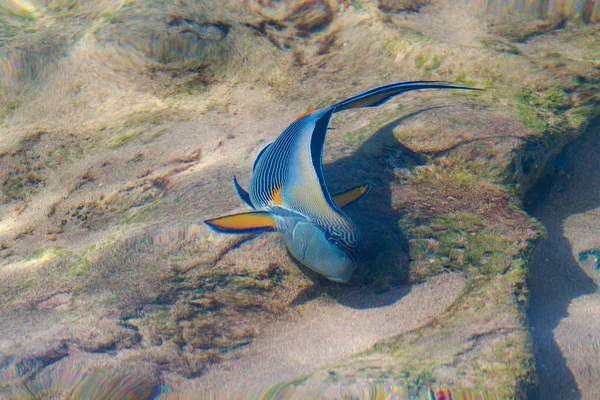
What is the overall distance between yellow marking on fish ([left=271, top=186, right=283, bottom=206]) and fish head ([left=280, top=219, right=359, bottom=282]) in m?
0.18

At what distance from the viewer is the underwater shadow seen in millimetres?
1768

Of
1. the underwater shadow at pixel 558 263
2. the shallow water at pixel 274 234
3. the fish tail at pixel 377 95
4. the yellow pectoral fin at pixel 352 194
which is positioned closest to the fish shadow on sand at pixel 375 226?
the shallow water at pixel 274 234

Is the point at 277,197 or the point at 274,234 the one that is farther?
the point at 274,234

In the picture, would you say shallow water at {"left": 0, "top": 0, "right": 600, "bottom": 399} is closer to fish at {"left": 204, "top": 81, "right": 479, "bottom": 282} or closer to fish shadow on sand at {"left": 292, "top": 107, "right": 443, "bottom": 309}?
fish shadow on sand at {"left": 292, "top": 107, "right": 443, "bottom": 309}

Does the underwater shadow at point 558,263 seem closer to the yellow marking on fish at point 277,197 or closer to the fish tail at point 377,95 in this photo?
the fish tail at point 377,95

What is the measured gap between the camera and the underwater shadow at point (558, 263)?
5.80ft

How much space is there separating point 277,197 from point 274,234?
379 millimetres

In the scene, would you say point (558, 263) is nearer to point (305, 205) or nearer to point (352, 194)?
point (352, 194)

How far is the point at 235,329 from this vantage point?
2.06 metres

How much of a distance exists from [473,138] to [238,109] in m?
1.78

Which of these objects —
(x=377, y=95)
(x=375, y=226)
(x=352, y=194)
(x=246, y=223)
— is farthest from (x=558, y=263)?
(x=246, y=223)

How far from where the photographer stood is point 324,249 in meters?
1.70

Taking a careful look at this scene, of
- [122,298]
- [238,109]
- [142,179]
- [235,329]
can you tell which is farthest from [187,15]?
[235,329]

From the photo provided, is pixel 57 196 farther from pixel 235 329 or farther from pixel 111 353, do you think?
pixel 235 329
